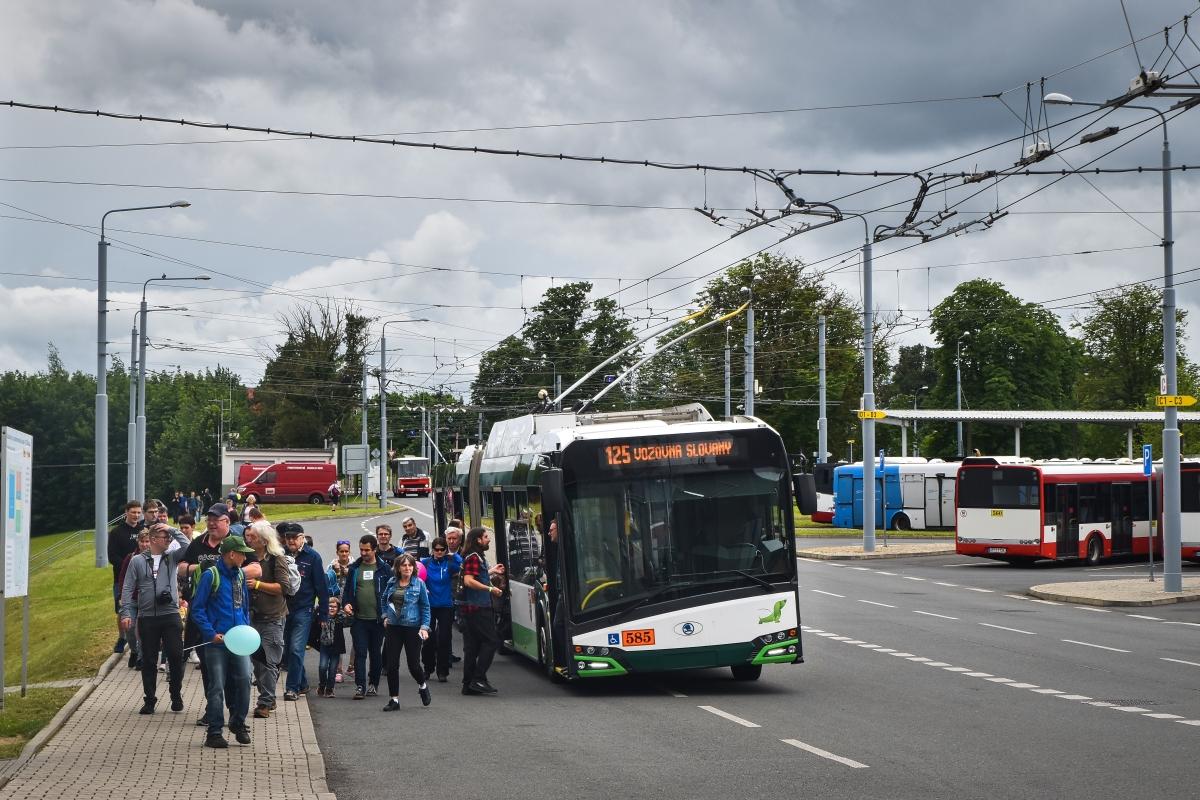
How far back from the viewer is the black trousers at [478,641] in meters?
15.1

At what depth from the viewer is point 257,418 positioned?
10612cm

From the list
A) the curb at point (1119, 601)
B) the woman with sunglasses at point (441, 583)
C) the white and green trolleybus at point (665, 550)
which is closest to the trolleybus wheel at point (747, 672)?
the white and green trolleybus at point (665, 550)

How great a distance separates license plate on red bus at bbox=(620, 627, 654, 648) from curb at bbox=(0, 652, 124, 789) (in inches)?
200

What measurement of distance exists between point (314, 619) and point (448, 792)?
17.8ft

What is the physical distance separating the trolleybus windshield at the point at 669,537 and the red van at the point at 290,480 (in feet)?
232

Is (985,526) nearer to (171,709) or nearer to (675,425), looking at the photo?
(675,425)

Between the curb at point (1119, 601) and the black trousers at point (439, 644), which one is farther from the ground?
the black trousers at point (439, 644)

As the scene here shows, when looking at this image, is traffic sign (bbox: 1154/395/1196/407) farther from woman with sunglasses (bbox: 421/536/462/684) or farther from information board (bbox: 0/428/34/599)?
information board (bbox: 0/428/34/599)

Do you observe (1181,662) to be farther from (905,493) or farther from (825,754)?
(905,493)

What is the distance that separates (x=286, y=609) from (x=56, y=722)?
7.01 feet

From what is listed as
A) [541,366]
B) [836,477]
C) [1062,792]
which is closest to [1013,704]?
[1062,792]

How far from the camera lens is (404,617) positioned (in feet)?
45.2

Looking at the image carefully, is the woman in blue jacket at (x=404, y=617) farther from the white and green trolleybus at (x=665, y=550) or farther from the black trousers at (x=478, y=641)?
the white and green trolleybus at (x=665, y=550)

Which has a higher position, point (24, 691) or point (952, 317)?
point (952, 317)
